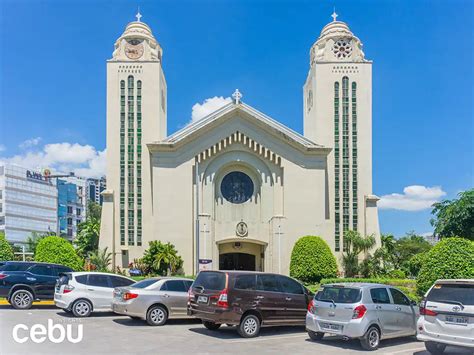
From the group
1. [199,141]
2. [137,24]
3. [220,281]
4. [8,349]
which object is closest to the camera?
[8,349]

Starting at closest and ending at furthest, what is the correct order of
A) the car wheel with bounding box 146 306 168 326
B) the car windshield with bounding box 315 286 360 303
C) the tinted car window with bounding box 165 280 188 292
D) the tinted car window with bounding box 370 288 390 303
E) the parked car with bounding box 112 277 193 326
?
the car windshield with bounding box 315 286 360 303, the tinted car window with bounding box 370 288 390 303, the parked car with bounding box 112 277 193 326, the car wheel with bounding box 146 306 168 326, the tinted car window with bounding box 165 280 188 292

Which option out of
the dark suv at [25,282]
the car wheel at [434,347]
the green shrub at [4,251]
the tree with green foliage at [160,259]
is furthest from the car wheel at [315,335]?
the tree with green foliage at [160,259]

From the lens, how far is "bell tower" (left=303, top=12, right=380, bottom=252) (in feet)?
144

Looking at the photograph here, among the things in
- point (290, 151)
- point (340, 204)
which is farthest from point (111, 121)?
point (340, 204)

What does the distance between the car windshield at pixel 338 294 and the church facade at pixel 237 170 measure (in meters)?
23.0

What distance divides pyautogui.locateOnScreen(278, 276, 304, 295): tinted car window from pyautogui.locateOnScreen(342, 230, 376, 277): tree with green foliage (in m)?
25.4

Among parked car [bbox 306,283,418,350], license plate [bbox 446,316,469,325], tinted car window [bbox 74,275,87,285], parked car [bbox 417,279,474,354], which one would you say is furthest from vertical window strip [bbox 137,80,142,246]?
license plate [bbox 446,316,469,325]

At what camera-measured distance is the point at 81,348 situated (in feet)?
41.4

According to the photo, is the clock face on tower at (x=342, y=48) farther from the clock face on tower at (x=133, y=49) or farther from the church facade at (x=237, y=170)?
the clock face on tower at (x=133, y=49)

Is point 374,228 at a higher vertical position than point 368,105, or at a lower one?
lower

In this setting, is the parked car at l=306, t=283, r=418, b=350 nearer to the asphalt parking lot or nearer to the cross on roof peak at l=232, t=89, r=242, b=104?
the asphalt parking lot

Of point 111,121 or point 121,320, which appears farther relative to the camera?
point 111,121

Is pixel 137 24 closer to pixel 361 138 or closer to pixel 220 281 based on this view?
pixel 361 138

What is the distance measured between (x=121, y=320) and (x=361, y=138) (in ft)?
103
